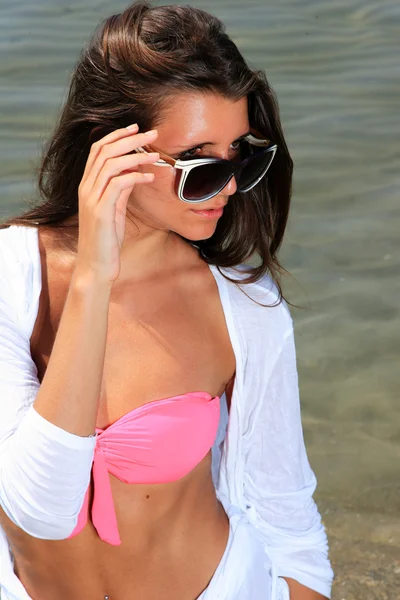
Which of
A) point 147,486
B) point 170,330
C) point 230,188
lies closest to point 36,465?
point 147,486

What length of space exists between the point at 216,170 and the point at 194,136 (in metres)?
0.10

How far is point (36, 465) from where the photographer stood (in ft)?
6.24

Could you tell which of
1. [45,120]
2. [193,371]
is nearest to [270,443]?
[193,371]

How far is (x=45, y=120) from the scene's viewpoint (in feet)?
21.4

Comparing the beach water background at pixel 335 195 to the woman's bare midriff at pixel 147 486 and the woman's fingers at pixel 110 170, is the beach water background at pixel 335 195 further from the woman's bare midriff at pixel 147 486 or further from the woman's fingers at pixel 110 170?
the woman's fingers at pixel 110 170

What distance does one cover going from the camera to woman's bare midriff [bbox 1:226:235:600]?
234 cm

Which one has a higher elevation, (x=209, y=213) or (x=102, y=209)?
(x=102, y=209)

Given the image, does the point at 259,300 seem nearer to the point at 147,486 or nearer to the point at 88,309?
the point at 147,486

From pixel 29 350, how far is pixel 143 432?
1.04 ft

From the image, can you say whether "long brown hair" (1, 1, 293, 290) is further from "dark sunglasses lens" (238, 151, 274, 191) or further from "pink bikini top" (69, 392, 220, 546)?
"pink bikini top" (69, 392, 220, 546)

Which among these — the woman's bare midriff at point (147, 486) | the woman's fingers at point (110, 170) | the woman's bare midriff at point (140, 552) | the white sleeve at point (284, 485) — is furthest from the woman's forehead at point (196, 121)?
the woman's bare midriff at point (140, 552)

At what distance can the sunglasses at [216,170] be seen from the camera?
7.33 ft

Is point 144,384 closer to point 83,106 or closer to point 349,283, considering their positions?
point 83,106

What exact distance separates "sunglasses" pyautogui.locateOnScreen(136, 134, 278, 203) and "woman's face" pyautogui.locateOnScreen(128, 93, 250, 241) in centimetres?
3
